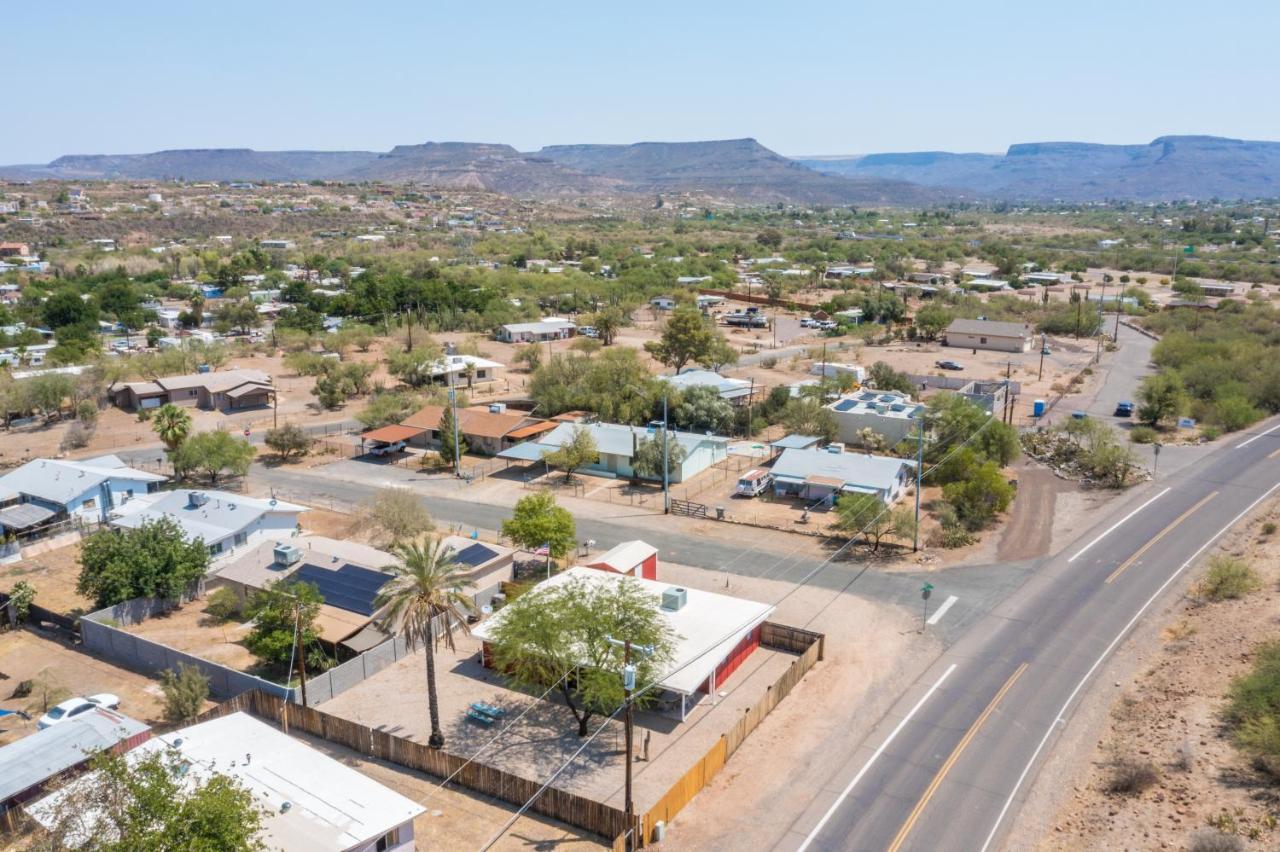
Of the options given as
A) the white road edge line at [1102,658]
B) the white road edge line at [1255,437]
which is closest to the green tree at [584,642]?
the white road edge line at [1102,658]

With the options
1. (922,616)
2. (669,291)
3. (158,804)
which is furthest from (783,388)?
(669,291)

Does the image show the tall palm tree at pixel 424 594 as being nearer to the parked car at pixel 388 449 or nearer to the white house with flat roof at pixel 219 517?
the white house with flat roof at pixel 219 517

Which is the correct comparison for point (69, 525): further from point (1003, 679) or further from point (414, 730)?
point (1003, 679)

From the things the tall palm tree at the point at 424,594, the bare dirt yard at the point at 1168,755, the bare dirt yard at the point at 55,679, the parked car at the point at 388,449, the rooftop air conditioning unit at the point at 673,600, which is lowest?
the bare dirt yard at the point at 55,679

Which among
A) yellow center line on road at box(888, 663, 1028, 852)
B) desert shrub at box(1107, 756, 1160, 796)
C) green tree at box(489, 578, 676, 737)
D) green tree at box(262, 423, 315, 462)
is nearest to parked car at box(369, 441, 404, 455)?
green tree at box(262, 423, 315, 462)

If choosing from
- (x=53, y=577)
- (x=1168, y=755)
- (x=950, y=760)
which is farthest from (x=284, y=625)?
(x=1168, y=755)

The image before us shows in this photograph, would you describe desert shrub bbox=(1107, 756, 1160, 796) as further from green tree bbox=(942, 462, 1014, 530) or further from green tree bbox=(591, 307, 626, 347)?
green tree bbox=(591, 307, 626, 347)
